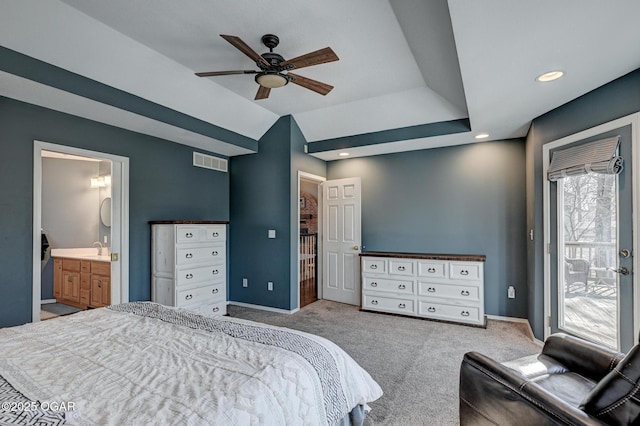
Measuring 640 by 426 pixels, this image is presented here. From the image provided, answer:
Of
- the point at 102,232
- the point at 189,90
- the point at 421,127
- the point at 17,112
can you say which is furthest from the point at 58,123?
the point at 421,127

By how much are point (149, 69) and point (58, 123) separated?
41.7 inches

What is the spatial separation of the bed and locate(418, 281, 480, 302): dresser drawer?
270 cm

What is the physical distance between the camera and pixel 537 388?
129cm

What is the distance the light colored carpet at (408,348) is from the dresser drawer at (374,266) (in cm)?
61

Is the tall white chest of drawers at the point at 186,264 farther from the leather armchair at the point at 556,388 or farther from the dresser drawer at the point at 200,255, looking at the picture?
the leather armchair at the point at 556,388

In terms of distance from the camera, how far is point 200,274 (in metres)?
3.96

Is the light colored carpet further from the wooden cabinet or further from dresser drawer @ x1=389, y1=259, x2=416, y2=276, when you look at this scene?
the wooden cabinet

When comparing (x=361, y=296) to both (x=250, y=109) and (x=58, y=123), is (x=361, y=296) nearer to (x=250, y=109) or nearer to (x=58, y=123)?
(x=250, y=109)

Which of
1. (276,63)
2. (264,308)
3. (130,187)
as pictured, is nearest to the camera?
(276,63)

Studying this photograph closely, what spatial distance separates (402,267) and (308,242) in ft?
13.0

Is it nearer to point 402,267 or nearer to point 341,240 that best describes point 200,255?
point 341,240

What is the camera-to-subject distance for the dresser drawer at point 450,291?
3.97 metres

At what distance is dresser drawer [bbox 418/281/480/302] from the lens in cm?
397

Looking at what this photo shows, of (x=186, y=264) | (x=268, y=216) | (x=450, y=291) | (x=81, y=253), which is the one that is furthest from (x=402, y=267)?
(x=81, y=253)
